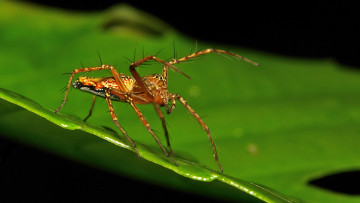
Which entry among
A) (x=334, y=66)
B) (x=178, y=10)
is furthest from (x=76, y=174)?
(x=178, y=10)

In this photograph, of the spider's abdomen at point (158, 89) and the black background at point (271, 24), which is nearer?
the spider's abdomen at point (158, 89)

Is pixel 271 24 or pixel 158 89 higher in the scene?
pixel 271 24

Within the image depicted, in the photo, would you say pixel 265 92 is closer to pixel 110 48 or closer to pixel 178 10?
pixel 110 48

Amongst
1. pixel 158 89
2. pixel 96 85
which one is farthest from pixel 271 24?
pixel 96 85

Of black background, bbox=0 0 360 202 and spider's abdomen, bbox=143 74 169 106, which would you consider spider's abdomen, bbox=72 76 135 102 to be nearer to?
spider's abdomen, bbox=143 74 169 106

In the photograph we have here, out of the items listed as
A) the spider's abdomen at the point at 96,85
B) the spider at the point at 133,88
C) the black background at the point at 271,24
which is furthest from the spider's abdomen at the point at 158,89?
the black background at the point at 271,24

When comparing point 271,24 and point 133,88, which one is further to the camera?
point 271,24

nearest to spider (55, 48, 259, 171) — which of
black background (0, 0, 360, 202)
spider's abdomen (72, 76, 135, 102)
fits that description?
spider's abdomen (72, 76, 135, 102)

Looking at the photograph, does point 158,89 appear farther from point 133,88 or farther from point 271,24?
point 271,24

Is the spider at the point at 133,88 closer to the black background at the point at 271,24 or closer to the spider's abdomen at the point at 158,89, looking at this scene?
the spider's abdomen at the point at 158,89

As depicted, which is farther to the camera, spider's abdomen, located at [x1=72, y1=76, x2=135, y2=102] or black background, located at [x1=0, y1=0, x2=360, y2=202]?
black background, located at [x1=0, y1=0, x2=360, y2=202]

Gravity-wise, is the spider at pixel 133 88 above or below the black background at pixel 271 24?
below

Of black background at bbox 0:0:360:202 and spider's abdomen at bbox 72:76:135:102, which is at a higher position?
black background at bbox 0:0:360:202
